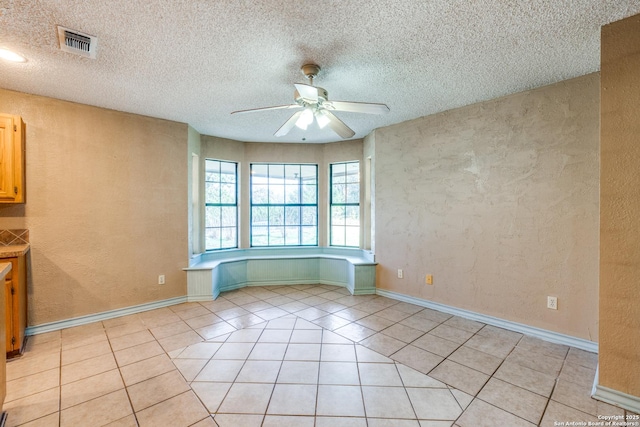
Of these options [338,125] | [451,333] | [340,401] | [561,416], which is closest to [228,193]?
[338,125]

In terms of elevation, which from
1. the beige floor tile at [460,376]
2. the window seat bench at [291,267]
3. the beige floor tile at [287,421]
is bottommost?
the beige floor tile at [287,421]

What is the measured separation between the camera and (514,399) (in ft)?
6.06

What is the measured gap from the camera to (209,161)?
451 centimetres

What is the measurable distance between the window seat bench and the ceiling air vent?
8.99 ft

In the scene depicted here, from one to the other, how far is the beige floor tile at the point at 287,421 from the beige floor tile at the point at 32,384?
65.2 inches

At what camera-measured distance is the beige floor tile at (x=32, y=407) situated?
1.69 metres

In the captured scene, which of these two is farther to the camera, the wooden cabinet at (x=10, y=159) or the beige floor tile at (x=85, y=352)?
the wooden cabinet at (x=10, y=159)

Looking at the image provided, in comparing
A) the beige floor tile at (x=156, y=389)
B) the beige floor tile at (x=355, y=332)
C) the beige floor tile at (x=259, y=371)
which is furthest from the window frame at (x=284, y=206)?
the beige floor tile at (x=156, y=389)

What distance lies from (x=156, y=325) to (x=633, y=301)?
162 inches

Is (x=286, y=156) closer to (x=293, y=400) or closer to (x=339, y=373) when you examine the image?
(x=339, y=373)

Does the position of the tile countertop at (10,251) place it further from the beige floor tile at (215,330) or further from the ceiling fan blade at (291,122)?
the ceiling fan blade at (291,122)

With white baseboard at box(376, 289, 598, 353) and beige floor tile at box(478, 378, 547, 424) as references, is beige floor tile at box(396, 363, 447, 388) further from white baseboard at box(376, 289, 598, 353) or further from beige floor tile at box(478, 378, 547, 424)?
white baseboard at box(376, 289, 598, 353)

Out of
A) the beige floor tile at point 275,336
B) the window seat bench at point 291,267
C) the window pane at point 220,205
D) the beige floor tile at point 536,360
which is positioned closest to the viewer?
the beige floor tile at point 536,360

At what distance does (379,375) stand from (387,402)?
0.30m
